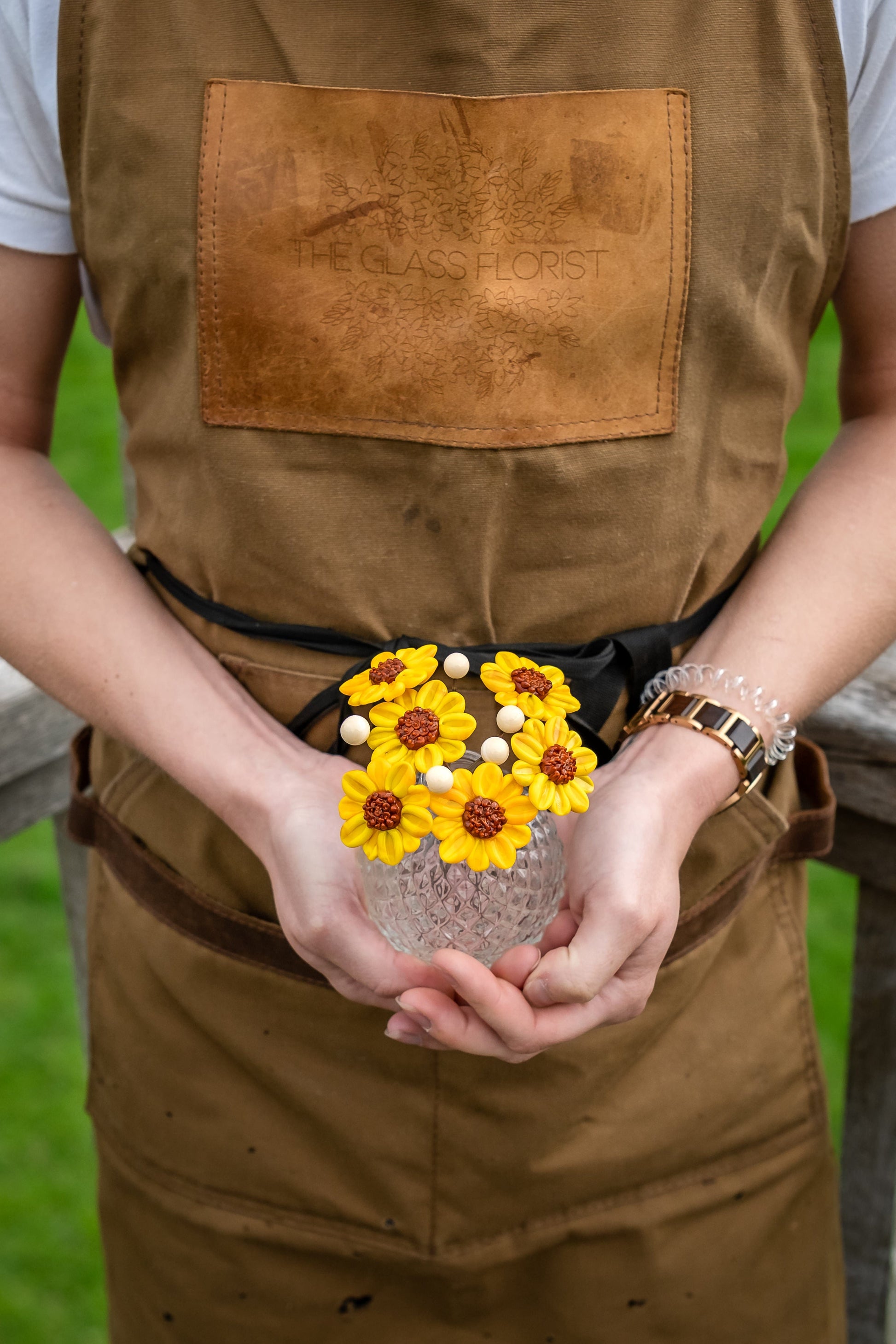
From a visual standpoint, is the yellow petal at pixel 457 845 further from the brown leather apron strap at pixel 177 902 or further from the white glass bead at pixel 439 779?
the brown leather apron strap at pixel 177 902

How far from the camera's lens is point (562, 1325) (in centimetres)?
118

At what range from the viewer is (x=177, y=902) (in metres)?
1.14

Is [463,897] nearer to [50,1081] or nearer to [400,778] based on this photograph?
[400,778]

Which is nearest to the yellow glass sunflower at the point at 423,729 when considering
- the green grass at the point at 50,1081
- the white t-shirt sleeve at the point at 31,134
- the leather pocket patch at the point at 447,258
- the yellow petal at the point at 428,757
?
the yellow petal at the point at 428,757

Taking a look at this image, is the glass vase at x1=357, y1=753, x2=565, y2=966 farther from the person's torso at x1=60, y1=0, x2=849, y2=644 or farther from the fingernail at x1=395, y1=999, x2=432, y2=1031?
the person's torso at x1=60, y1=0, x2=849, y2=644

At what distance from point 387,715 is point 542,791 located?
0.41ft

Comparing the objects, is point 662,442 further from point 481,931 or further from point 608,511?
point 481,931

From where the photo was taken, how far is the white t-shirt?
935 millimetres

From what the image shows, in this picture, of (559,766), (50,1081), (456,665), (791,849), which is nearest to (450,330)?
(456,665)

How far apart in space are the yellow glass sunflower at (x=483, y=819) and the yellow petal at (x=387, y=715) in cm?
6

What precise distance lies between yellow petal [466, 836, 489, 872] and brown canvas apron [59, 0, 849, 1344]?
248 mm

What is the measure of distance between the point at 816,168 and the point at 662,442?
25cm

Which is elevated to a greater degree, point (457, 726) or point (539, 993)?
point (457, 726)

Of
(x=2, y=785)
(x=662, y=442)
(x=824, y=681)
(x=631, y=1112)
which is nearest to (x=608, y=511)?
(x=662, y=442)
